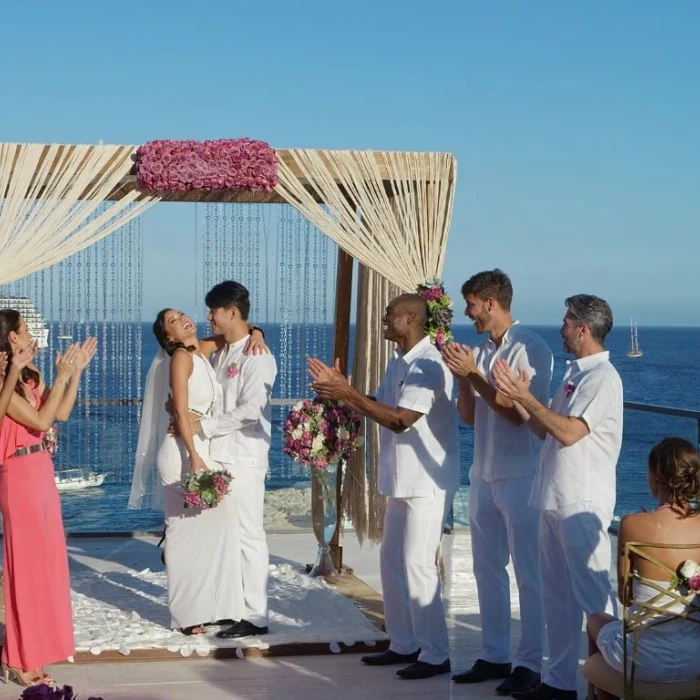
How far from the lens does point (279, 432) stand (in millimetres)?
29047

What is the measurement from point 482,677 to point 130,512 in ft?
48.9

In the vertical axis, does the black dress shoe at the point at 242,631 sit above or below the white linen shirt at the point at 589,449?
below

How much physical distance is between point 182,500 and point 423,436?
1261 mm

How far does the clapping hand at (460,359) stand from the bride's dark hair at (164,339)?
4.49 feet

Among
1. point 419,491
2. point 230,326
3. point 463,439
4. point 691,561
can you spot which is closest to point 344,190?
point 230,326

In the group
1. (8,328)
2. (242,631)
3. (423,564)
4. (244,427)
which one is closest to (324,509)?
(244,427)


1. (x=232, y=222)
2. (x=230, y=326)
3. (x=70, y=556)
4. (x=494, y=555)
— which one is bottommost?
(x=70, y=556)

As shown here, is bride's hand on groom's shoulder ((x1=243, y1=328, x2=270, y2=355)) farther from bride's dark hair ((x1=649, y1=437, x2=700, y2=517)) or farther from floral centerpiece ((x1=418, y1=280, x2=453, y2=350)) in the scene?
bride's dark hair ((x1=649, y1=437, x2=700, y2=517))

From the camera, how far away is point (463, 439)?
2812 centimetres

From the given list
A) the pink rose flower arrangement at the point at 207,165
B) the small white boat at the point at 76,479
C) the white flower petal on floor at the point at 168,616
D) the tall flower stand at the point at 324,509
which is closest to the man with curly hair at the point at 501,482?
the white flower petal on floor at the point at 168,616

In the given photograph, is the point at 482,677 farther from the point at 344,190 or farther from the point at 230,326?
the point at 344,190

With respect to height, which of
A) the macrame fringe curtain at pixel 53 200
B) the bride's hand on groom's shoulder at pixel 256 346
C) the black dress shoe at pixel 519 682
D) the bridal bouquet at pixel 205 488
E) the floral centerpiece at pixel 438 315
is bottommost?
the black dress shoe at pixel 519 682

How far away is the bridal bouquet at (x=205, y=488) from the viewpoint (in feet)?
17.1

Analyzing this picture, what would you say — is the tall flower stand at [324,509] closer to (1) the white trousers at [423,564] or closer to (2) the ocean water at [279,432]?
(2) the ocean water at [279,432]
